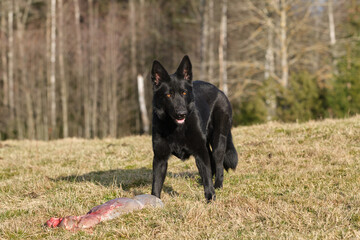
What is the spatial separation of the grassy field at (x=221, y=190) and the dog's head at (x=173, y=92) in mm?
1103

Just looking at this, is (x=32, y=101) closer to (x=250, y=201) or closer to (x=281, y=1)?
(x=281, y=1)

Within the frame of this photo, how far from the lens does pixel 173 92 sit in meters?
5.00

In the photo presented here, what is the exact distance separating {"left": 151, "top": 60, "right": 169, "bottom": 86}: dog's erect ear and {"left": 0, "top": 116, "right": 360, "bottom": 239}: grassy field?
1518 mm

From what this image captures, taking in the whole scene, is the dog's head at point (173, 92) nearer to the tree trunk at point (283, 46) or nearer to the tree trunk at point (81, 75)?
the tree trunk at point (283, 46)

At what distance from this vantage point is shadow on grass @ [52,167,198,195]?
21.3 feet

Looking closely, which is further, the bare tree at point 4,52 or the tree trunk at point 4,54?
the tree trunk at point 4,54

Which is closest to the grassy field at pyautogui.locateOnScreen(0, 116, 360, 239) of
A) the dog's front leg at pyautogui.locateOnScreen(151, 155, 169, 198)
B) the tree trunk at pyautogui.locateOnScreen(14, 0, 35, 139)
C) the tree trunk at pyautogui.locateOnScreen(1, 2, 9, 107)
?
the dog's front leg at pyautogui.locateOnScreen(151, 155, 169, 198)

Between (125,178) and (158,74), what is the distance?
257 centimetres

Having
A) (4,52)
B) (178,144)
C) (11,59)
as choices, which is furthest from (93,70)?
(178,144)

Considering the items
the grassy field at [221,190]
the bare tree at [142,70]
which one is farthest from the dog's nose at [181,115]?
the bare tree at [142,70]

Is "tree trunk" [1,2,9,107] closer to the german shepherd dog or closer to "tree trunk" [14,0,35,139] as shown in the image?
"tree trunk" [14,0,35,139]

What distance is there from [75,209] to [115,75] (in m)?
24.6

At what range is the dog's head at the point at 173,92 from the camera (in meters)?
4.93

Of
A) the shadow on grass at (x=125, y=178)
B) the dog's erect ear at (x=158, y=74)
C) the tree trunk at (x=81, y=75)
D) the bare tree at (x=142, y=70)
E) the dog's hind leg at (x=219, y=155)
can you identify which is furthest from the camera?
the tree trunk at (x=81, y=75)
